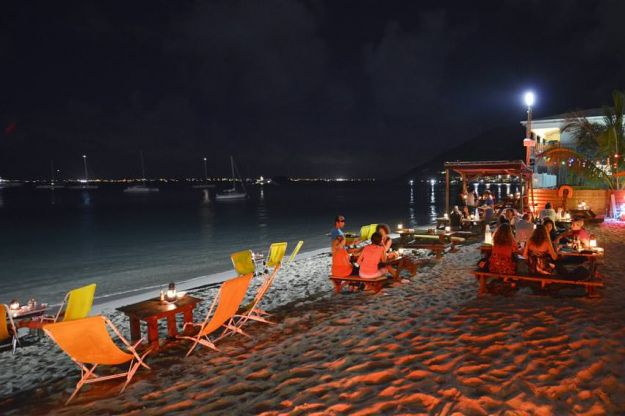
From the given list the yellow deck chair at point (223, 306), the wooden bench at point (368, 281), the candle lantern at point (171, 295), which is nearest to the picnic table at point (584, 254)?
the wooden bench at point (368, 281)

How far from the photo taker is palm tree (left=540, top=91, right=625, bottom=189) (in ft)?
63.0

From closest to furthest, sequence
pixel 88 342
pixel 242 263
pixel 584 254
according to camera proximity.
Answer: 1. pixel 88 342
2. pixel 584 254
3. pixel 242 263

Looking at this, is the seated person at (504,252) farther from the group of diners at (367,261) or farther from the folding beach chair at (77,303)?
the folding beach chair at (77,303)

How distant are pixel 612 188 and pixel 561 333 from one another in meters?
19.1

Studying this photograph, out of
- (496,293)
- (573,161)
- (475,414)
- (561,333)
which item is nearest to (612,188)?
(573,161)

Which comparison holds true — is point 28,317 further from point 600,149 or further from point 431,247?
point 600,149

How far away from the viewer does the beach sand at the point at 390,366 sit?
371cm

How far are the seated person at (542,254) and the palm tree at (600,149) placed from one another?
1598 cm

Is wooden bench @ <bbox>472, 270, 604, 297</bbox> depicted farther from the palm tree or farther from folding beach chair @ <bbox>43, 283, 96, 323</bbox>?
the palm tree

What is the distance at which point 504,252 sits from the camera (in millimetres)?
6906

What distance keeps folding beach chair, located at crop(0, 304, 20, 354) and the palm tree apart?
73.4ft

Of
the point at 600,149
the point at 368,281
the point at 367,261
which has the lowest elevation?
the point at 368,281

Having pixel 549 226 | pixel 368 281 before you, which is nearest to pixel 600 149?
pixel 549 226

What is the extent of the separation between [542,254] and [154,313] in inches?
243
